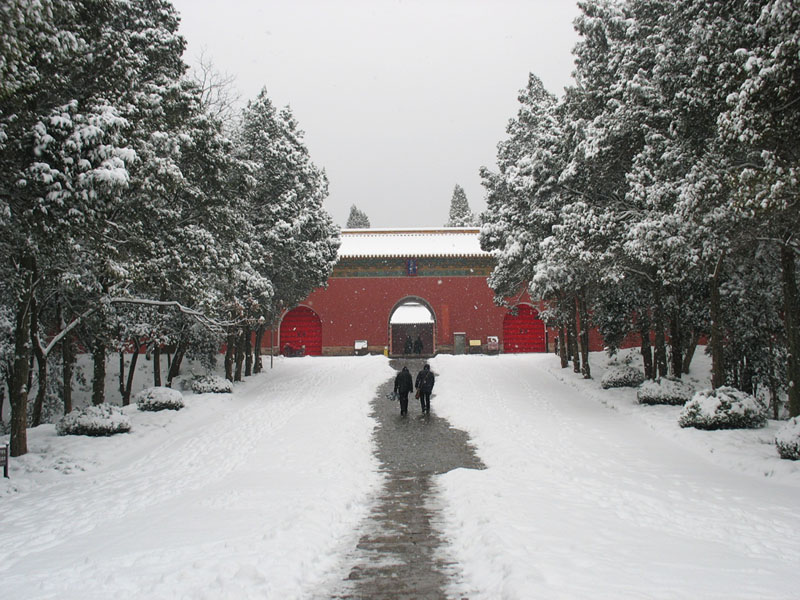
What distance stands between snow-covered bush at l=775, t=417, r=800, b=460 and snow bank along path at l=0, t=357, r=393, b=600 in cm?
592

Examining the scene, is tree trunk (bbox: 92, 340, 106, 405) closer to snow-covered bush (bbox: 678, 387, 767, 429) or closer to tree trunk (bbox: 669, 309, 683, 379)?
snow-covered bush (bbox: 678, 387, 767, 429)

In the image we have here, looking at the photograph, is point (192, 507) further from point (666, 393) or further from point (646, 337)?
point (646, 337)

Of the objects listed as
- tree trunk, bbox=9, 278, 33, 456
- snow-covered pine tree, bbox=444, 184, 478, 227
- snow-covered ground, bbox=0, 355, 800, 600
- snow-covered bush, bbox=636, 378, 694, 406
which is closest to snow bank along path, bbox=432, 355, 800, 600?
snow-covered ground, bbox=0, 355, 800, 600

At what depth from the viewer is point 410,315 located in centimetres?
3469

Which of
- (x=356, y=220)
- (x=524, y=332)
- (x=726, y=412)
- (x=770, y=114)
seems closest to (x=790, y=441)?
(x=726, y=412)

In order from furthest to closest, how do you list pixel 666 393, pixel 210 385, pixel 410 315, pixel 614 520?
1. pixel 410 315
2. pixel 210 385
3. pixel 666 393
4. pixel 614 520

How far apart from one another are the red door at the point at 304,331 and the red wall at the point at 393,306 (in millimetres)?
580

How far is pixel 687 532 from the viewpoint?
18.9ft

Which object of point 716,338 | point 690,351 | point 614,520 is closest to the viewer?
point 614,520

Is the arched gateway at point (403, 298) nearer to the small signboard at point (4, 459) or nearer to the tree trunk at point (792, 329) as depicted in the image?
the tree trunk at point (792, 329)

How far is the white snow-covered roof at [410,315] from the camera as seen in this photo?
112 ft

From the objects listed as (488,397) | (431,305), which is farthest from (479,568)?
(431,305)

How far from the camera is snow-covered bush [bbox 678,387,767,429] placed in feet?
34.0

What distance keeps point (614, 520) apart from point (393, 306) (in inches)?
1078
